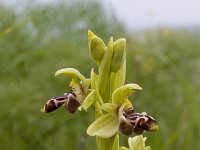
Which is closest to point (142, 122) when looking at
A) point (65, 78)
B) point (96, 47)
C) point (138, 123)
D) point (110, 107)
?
point (138, 123)

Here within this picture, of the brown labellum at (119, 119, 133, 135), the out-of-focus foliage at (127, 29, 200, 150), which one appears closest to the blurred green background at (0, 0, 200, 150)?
the out-of-focus foliage at (127, 29, 200, 150)

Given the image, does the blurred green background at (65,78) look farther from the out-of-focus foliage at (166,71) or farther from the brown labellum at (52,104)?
the brown labellum at (52,104)

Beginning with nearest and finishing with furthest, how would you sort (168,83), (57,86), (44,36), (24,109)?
(24,109)
(57,86)
(44,36)
(168,83)

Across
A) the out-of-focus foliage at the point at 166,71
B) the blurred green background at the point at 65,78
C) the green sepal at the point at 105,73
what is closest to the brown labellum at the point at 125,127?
the green sepal at the point at 105,73

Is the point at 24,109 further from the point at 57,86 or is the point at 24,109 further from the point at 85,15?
the point at 85,15

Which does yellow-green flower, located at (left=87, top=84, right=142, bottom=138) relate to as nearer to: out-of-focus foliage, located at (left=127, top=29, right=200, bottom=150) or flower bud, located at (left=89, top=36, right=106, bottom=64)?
flower bud, located at (left=89, top=36, right=106, bottom=64)

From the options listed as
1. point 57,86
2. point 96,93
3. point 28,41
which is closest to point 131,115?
point 96,93
